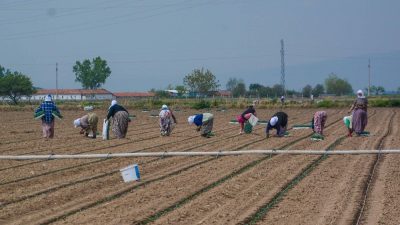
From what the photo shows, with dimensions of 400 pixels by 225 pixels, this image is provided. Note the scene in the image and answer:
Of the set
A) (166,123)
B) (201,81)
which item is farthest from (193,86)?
(166,123)

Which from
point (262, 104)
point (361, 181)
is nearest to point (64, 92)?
point (262, 104)

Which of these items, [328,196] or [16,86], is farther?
[16,86]

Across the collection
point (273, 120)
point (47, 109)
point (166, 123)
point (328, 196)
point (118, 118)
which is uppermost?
point (47, 109)

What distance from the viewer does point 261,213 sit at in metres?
8.84

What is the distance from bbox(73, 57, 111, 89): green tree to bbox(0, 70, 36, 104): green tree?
38036mm

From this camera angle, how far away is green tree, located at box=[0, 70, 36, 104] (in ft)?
320

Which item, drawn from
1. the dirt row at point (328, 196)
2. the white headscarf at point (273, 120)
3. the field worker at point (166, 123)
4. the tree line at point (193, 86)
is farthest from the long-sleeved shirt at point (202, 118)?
the tree line at point (193, 86)

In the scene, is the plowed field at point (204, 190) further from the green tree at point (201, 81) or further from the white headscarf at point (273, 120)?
the green tree at point (201, 81)

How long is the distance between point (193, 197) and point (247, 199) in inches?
28.7

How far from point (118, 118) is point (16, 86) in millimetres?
79830

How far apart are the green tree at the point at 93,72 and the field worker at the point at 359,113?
120323 mm

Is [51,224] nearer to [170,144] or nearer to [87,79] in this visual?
[170,144]

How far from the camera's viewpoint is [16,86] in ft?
322

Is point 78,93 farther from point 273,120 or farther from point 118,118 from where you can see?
point 273,120
